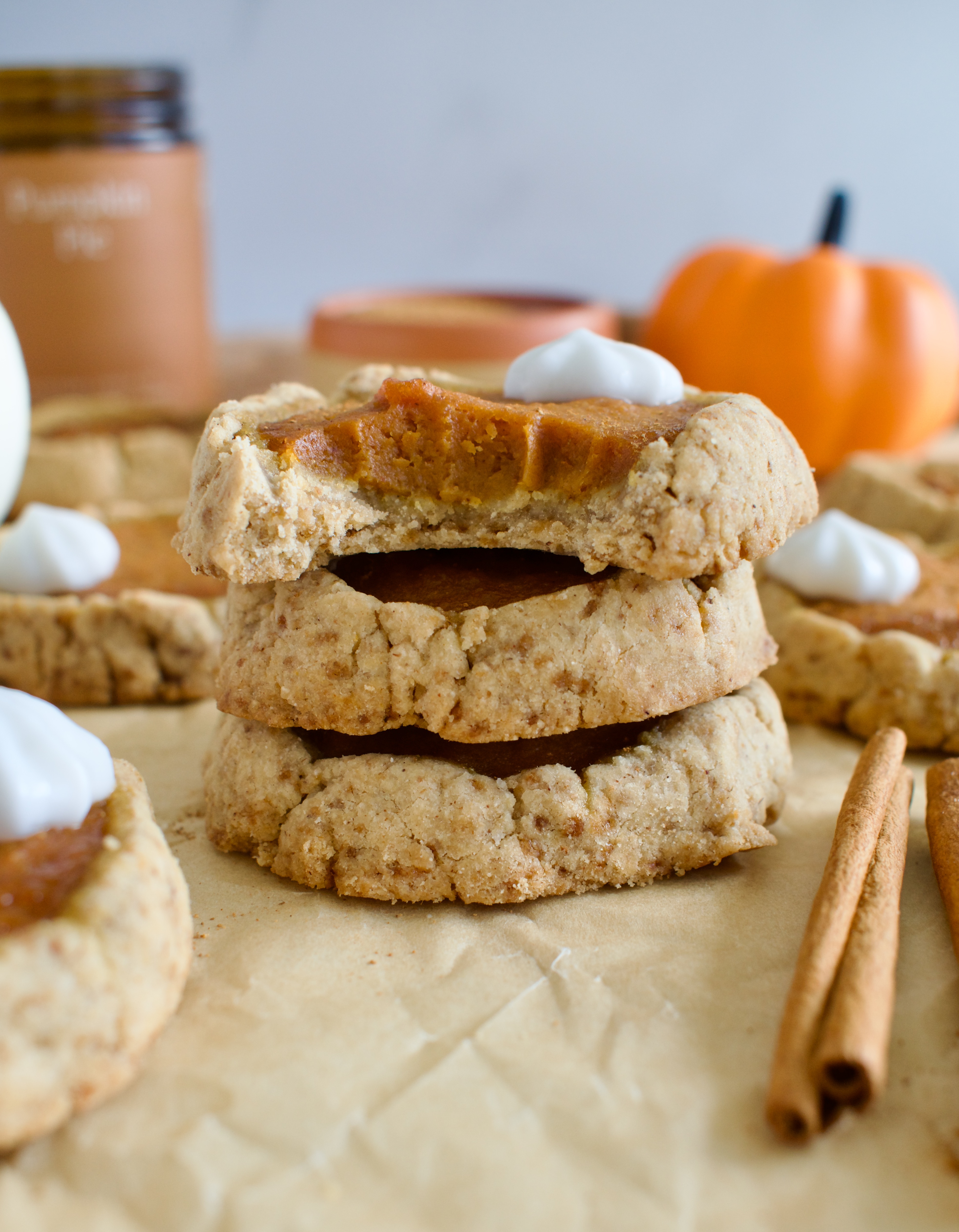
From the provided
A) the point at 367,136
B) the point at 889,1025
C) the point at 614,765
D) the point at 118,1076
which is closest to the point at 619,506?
the point at 614,765

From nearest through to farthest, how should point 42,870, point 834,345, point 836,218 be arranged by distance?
point 42,870, point 834,345, point 836,218

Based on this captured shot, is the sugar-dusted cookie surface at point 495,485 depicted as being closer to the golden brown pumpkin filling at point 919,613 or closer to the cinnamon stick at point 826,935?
the cinnamon stick at point 826,935

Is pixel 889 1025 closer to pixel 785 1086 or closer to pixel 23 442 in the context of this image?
pixel 785 1086

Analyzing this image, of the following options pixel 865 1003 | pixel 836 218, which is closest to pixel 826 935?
pixel 865 1003

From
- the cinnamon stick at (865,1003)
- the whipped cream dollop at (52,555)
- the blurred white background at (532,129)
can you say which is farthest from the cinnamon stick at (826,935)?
the blurred white background at (532,129)

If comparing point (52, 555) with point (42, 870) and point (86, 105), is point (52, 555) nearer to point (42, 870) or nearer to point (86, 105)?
point (42, 870)

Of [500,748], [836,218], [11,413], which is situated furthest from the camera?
[836,218]

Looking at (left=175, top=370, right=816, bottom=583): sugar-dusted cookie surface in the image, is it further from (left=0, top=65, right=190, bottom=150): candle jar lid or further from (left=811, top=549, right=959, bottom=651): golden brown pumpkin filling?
(left=0, top=65, right=190, bottom=150): candle jar lid
